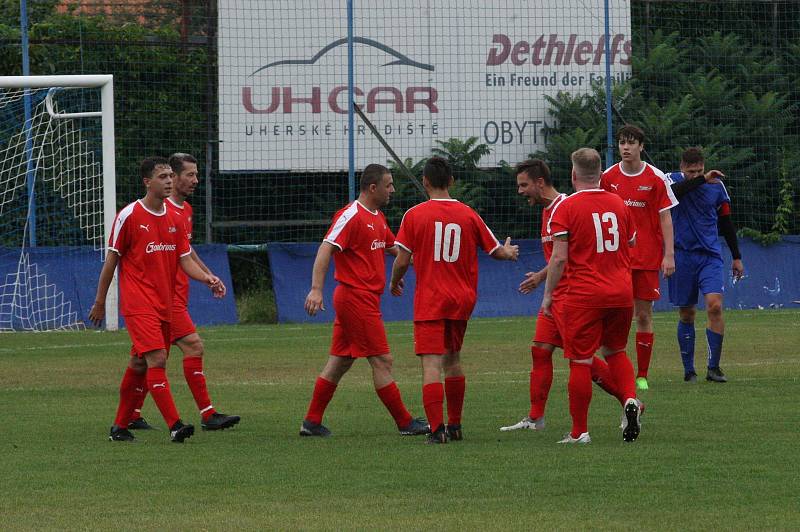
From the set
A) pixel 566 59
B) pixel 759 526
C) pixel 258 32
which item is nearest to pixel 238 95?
pixel 258 32

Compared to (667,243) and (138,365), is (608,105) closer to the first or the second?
(667,243)

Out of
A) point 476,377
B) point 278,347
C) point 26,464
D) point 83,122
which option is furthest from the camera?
point 83,122

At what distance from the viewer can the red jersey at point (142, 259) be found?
10.1 metres

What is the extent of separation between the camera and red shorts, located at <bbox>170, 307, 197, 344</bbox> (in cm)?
1095

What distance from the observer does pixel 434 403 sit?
9.55 meters

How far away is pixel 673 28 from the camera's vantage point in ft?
93.2

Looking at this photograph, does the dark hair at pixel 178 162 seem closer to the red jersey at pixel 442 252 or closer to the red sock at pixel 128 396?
the red sock at pixel 128 396

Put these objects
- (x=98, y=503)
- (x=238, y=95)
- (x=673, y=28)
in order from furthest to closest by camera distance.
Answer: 1. (x=673, y=28)
2. (x=238, y=95)
3. (x=98, y=503)

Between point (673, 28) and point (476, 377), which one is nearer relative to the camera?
point (476, 377)

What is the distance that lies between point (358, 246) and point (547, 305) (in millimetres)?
1386

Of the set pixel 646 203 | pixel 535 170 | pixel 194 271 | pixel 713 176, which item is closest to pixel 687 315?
pixel 713 176

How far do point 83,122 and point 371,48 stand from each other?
5.68 metres

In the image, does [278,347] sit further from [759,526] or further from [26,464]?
[759,526]

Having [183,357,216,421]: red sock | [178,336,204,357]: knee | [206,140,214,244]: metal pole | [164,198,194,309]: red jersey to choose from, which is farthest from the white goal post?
[183,357,216,421]: red sock
